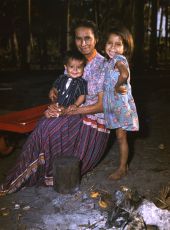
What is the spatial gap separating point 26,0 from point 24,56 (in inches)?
153

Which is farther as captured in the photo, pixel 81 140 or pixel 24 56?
pixel 24 56

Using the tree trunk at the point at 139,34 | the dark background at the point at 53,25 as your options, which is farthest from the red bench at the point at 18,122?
the tree trunk at the point at 139,34

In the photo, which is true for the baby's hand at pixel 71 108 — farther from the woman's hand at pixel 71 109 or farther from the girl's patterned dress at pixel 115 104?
the girl's patterned dress at pixel 115 104

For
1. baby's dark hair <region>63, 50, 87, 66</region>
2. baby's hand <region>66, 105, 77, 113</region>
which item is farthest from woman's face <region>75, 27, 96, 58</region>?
baby's hand <region>66, 105, 77, 113</region>

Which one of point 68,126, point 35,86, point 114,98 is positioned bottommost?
point 35,86

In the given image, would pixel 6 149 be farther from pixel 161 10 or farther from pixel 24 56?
pixel 161 10

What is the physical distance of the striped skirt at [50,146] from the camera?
15.3ft

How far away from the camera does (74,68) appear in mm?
4738

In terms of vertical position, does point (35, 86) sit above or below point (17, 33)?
below

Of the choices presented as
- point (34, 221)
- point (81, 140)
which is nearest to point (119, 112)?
point (81, 140)

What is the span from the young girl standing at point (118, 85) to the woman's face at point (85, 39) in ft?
0.67

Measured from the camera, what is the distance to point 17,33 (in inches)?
1090

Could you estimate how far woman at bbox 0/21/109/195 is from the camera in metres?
4.67

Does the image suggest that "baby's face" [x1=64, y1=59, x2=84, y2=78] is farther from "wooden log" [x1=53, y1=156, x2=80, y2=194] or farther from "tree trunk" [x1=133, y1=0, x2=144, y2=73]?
"tree trunk" [x1=133, y1=0, x2=144, y2=73]
